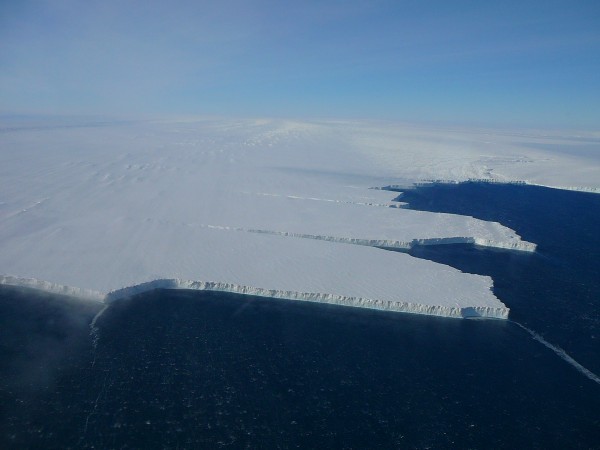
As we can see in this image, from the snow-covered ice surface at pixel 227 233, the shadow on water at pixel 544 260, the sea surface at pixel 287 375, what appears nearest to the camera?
the sea surface at pixel 287 375

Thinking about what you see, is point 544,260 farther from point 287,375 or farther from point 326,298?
point 287,375

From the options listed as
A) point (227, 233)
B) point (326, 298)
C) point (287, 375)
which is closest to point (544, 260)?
point (326, 298)

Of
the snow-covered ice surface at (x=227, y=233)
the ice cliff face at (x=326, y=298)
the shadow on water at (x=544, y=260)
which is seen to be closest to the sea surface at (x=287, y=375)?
the shadow on water at (x=544, y=260)

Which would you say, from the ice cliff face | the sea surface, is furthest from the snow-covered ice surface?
the sea surface

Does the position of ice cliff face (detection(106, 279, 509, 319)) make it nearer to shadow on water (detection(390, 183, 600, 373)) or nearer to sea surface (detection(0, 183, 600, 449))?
sea surface (detection(0, 183, 600, 449))

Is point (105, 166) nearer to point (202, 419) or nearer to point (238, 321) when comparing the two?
point (238, 321)

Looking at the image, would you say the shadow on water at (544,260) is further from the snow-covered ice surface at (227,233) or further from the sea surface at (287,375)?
the snow-covered ice surface at (227,233)

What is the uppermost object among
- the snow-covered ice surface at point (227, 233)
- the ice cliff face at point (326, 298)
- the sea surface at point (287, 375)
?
the snow-covered ice surface at point (227, 233)

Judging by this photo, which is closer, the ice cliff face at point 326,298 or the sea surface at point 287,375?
the sea surface at point 287,375
